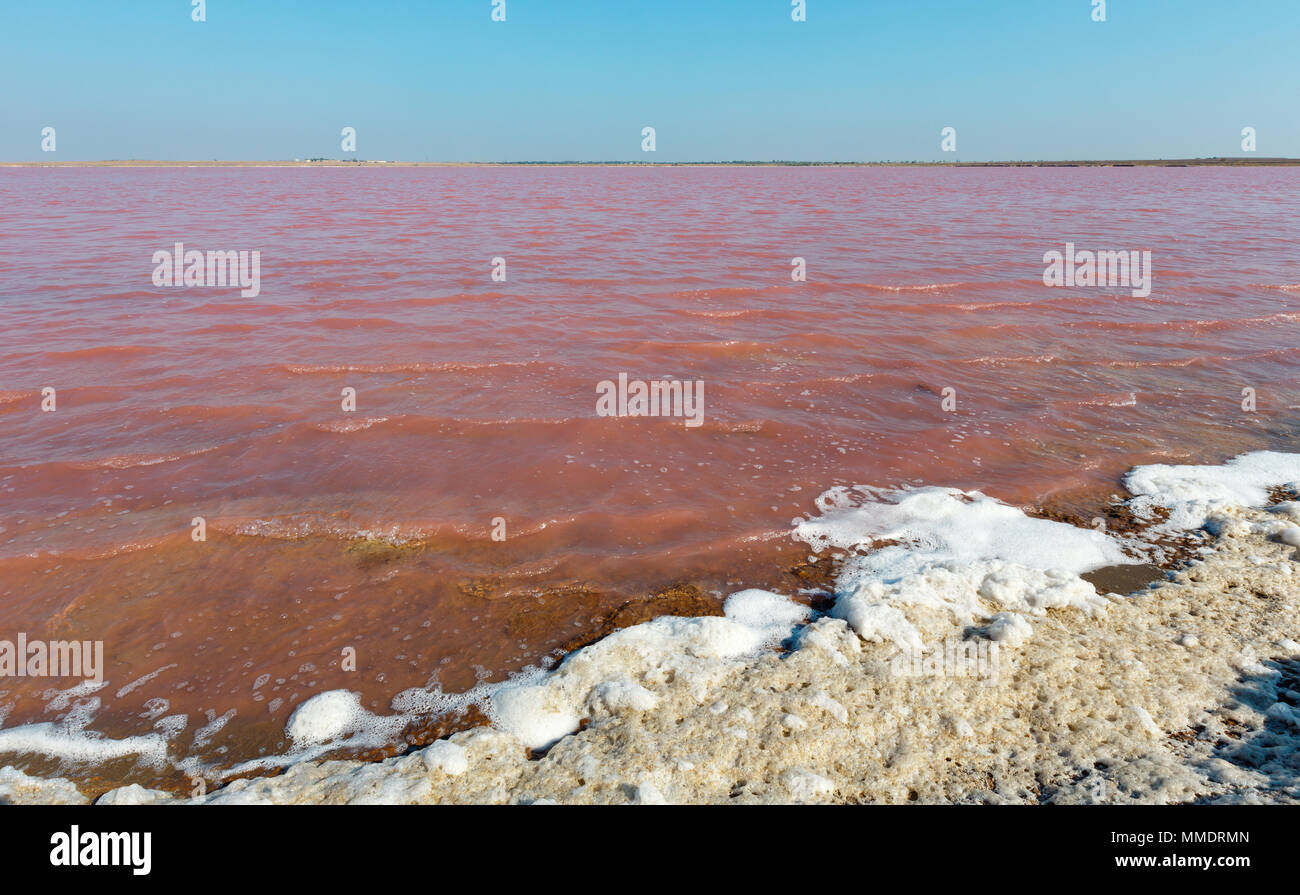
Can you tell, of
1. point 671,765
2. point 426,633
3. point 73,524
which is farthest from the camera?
point 73,524

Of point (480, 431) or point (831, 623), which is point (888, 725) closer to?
point (831, 623)

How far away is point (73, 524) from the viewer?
445 cm

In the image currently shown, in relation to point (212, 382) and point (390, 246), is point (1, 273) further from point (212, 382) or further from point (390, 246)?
point (212, 382)

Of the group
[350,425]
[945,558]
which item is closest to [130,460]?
[350,425]

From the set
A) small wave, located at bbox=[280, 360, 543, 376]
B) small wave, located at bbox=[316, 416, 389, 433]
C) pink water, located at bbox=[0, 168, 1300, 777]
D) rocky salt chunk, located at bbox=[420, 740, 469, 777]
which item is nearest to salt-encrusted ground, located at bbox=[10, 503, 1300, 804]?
rocky salt chunk, located at bbox=[420, 740, 469, 777]

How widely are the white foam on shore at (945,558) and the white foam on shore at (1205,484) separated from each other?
0.76 metres

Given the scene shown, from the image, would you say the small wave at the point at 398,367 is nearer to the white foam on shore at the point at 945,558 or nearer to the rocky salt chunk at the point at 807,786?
the white foam on shore at the point at 945,558

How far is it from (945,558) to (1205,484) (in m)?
2.48

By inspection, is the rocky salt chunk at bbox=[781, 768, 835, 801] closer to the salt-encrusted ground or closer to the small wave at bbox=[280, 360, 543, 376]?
the salt-encrusted ground

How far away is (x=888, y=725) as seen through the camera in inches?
108

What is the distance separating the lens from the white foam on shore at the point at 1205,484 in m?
4.55

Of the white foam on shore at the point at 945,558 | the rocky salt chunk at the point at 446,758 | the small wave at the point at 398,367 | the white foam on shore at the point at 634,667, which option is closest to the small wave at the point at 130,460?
the small wave at the point at 398,367

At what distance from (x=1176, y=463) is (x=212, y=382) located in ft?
29.9
